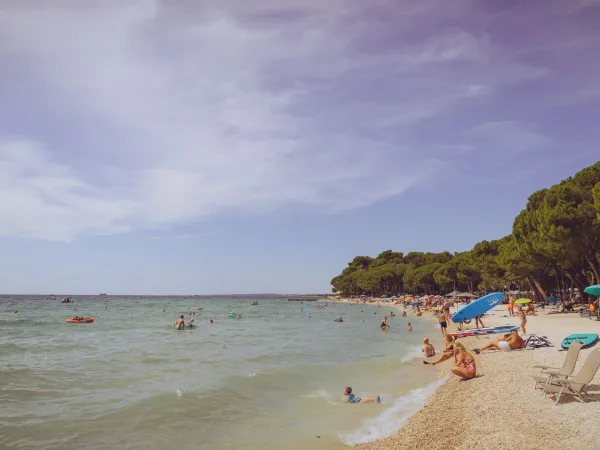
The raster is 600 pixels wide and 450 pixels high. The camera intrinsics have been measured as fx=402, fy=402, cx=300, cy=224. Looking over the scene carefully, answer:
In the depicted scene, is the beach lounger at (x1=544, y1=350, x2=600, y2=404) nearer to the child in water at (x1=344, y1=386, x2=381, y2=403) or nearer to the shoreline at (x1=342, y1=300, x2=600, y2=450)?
the shoreline at (x1=342, y1=300, x2=600, y2=450)

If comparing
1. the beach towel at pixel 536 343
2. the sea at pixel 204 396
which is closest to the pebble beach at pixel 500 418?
Result: the sea at pixel 204 396

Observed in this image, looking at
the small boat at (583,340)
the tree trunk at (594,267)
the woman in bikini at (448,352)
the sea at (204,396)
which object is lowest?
the sea at (204,396)

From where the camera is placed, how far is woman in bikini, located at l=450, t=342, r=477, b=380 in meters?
13.4

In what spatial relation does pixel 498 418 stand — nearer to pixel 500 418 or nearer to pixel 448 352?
pixel 500 418

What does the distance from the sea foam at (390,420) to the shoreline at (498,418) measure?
0.28 m

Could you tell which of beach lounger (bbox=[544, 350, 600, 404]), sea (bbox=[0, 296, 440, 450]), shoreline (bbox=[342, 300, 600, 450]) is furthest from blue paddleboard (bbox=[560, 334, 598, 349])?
beach lounger (bbox=[544, 350, 600, 404])

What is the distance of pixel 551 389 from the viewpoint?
30.8 feet

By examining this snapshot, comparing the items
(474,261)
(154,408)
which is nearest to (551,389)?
(154,408)

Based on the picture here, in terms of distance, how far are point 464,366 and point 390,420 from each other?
4.24m

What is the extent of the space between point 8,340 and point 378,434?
104 feet

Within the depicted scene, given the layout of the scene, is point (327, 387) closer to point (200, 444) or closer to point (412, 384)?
point (412, 384)

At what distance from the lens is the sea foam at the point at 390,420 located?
31.8 feet

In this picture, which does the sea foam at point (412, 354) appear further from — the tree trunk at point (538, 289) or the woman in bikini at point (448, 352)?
the tree trunk at point (538, 289)

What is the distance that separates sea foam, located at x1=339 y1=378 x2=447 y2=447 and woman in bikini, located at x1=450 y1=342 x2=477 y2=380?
1.01m
